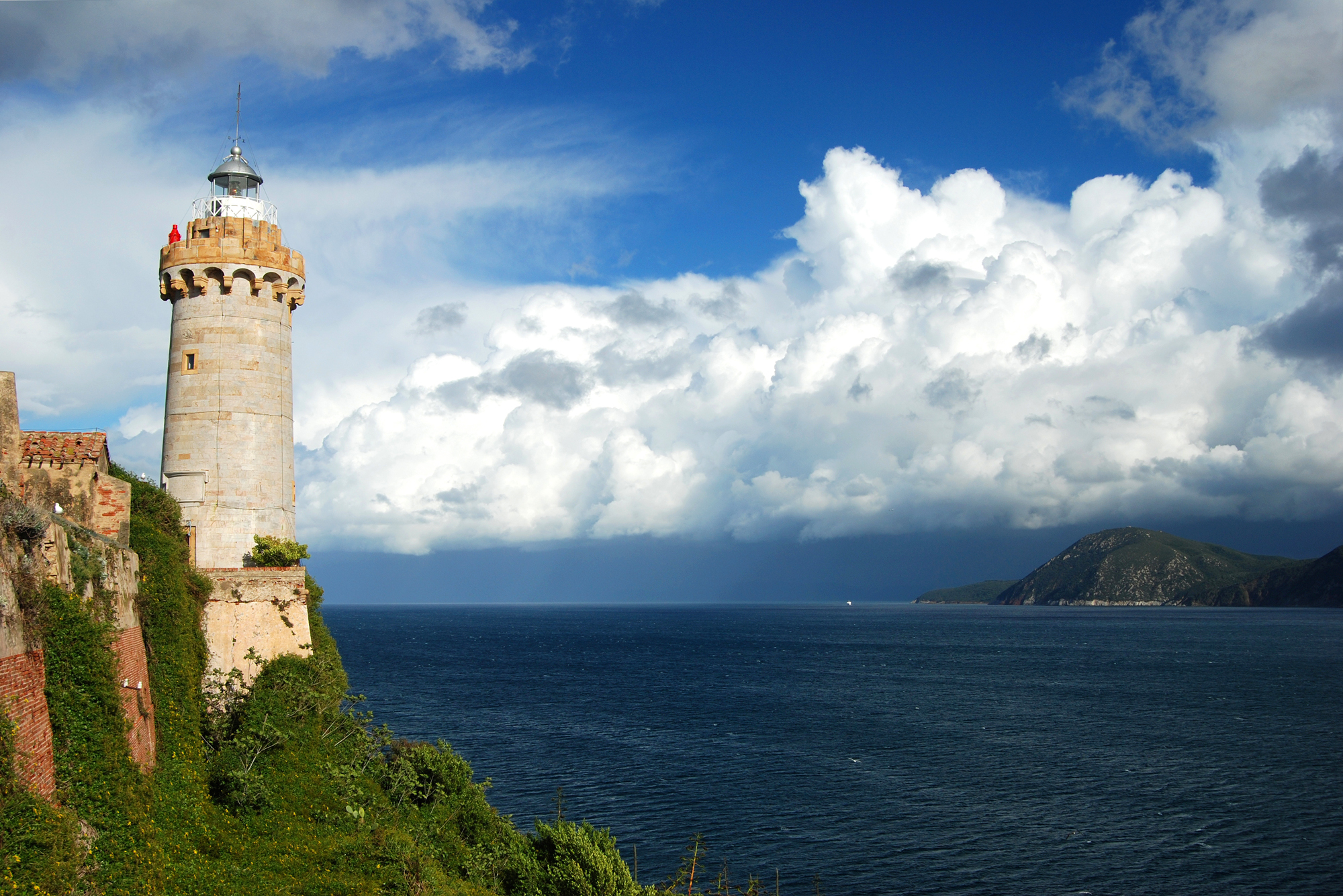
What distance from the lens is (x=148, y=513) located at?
28.5m

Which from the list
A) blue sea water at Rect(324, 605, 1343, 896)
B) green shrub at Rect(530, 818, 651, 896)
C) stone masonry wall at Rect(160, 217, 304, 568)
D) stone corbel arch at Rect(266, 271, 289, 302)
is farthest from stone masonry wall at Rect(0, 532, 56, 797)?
blue sea water at Rect(324, 605, 1343, 896)

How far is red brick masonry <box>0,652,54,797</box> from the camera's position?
46.5 feet

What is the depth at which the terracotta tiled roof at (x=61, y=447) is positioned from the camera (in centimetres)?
2378

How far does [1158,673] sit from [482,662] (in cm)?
9922

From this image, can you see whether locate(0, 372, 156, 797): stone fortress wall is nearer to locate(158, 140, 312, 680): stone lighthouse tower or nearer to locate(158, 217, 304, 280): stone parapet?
locate(158, 140, 312, 680): stone lighthouse tower

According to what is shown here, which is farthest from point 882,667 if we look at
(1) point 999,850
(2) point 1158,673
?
(1) point 999,850

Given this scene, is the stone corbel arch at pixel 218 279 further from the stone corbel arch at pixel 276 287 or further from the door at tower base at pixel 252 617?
the door at tower base at pixel 252 617

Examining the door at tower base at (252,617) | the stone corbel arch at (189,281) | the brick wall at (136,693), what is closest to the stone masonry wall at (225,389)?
the stone corbel arch at (189,281)

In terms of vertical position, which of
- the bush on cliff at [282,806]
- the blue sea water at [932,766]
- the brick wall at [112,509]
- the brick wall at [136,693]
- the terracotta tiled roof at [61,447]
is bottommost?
the blue sea water at [932,766]

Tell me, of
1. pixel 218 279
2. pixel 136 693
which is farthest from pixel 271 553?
pixel 218 279

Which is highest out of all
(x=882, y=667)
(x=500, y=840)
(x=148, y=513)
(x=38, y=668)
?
(x=148, y=513)

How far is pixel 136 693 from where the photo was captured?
70.5ft

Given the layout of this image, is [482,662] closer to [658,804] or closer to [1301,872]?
[658,804]

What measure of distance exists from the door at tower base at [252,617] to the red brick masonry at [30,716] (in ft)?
46.6
